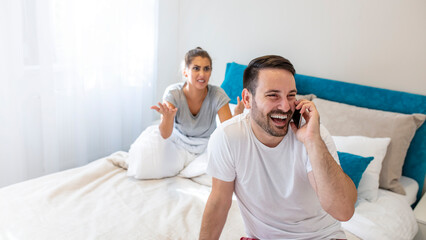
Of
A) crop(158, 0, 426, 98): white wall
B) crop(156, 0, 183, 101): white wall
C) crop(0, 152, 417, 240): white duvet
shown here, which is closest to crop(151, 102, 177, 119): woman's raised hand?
crop(0, 152, 417, 240): white duvet

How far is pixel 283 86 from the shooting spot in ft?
4.39

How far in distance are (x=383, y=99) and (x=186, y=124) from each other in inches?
51.6

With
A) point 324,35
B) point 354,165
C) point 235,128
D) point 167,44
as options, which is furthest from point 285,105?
point 167,44

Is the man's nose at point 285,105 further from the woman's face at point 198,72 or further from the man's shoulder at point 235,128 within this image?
the woman's face at point 198,72

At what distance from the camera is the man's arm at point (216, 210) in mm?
1400

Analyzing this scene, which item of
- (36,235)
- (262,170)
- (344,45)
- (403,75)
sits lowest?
(36,235)

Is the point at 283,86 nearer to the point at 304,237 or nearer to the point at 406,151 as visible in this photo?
the point at 304,237

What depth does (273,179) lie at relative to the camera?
1.40m

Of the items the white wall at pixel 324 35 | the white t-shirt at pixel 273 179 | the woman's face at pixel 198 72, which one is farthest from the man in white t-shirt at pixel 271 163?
the white wall at pixel 324 35

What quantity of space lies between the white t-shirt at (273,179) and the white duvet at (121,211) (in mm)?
296

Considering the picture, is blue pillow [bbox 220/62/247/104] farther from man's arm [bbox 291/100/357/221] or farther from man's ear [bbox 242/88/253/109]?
man's arm [bbox 291/100/357/221]

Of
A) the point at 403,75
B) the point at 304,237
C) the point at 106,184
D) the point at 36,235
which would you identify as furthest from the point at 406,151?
the point at 36,235

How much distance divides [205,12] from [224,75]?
59cm

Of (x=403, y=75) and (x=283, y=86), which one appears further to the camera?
(x=403, y=75)
